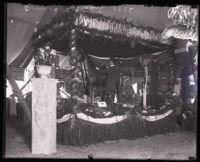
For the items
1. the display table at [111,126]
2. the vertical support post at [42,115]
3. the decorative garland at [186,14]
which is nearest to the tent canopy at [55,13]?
the display table at [111,126]

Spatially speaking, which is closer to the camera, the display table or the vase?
the vase

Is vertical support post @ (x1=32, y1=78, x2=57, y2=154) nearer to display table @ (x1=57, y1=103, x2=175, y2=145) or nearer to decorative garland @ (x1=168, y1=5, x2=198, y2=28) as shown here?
display table @ (x1=57, y1=103, x2=175, y2=145)

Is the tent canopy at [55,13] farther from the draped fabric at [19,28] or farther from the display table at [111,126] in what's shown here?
the display table at [111,126]

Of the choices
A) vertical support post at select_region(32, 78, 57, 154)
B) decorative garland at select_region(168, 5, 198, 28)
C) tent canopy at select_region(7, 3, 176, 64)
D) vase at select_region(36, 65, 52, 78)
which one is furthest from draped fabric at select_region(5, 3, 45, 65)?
decorative garland at select_region(168, 5, 198, 28)

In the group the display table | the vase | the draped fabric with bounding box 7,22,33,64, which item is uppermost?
the draped fabric with bounding box 7,22,33,64

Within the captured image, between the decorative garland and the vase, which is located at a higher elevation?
the decorative garland

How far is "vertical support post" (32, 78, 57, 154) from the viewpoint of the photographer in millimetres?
4414

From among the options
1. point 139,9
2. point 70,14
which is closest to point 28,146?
point 70,14

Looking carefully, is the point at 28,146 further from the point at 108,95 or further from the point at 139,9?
the point at 139,9

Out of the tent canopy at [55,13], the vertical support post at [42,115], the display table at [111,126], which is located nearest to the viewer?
the vertical support post at [42,115]

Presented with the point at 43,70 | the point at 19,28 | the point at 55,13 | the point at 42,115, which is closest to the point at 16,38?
the point at 19,28

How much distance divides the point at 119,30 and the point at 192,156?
11.5ft

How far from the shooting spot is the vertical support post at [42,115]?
4414mm

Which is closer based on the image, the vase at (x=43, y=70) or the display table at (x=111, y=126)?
the vase at (x=43, y=70)
